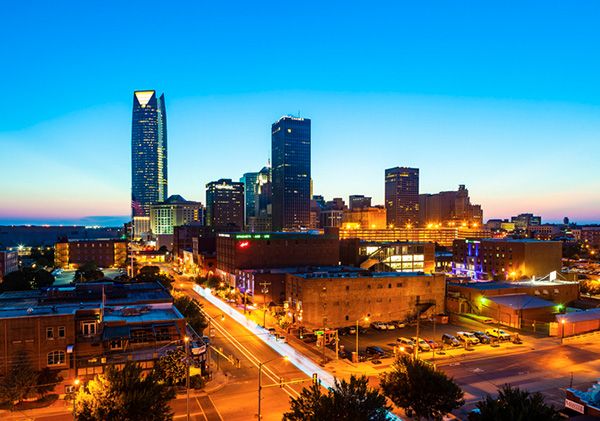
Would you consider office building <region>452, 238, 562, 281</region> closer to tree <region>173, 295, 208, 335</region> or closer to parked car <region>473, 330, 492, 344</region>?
parked car <region>473, 330, 492, 344</region>

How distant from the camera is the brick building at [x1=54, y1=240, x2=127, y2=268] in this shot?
176 meters

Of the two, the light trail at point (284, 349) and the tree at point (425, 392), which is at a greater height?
the tree at point (425, 392)

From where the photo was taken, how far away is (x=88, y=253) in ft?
584

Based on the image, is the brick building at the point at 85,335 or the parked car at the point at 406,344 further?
the parked car at the point at 406,344

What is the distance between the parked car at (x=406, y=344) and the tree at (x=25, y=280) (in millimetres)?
81289

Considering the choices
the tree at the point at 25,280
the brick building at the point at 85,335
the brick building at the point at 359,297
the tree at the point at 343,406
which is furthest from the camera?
the tree at the point at 25,280

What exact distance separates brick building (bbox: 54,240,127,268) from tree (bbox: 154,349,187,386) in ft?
491

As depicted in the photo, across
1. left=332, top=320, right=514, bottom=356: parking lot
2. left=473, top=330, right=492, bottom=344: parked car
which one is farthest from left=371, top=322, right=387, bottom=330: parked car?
left=473, top=330, right=492, bottom=344: parked car

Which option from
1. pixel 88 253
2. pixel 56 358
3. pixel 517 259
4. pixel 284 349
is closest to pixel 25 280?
pixel 56 358

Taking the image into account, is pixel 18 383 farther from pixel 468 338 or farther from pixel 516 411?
pixel 468 338

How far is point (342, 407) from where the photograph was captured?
2725 cm

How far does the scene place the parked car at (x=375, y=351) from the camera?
5488cm

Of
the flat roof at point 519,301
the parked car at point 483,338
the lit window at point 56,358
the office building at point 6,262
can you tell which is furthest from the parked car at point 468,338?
the office building at point 6,262

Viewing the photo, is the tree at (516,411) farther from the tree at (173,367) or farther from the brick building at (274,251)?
the brick building at (274,251)
